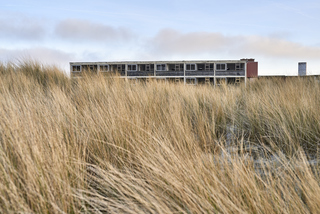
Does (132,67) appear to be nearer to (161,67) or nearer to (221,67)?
(161,67)

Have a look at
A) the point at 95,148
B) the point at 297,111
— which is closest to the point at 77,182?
the point at 95,148

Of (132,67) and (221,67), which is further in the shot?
(132,67)

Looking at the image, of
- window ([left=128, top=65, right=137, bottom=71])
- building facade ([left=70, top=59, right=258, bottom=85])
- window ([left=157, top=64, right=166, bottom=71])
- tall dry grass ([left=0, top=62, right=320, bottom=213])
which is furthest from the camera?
window ([left=157, top=64, right=166, bottom=71])

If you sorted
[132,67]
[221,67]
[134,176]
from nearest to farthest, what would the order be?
[134,176]
[221,67]
[132,67]

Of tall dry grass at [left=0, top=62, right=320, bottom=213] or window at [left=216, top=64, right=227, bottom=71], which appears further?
window at [left=216, top=64, right=227, bottom=71]

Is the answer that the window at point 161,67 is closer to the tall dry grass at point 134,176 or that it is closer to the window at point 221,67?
the window at point 221,67

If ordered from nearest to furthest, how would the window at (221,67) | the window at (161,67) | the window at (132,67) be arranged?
the window at (221,67)
the window at (132,67)
the window at (161,67)

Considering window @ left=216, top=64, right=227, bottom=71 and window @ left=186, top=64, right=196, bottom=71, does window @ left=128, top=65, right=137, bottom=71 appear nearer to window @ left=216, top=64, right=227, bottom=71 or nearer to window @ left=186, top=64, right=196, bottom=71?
window @ left=186, top=64, right=196, bottom=71

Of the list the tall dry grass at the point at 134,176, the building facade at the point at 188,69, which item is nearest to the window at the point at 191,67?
the building facade at the point at 188,69

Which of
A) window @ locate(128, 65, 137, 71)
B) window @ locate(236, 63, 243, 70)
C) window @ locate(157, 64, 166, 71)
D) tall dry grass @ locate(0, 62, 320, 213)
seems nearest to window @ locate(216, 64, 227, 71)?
window @ locate(236, 63, 243, 70)

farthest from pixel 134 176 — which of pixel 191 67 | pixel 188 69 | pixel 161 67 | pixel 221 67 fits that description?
pixel 161 67

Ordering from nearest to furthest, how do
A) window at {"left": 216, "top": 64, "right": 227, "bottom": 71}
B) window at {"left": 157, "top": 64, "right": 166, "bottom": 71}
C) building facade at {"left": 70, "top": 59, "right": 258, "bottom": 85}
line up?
building facade at {"left": 70, "top": 59, "right": 258, "bottom": 85}
window at {"left": 216, "top": 64, "right": 227, "bottom": 71}
window at {"left": 157, "top": 64, "right": 166, "bottom": 71}

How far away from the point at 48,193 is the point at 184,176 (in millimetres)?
853

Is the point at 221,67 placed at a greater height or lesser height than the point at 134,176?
greater
